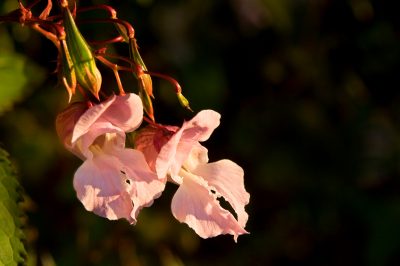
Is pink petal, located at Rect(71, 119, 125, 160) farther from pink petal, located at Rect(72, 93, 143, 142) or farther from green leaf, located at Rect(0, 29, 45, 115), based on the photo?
green leaf, located at Rect(0, 29, 45, 115)

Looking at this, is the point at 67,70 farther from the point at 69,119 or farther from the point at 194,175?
the point at 194,175

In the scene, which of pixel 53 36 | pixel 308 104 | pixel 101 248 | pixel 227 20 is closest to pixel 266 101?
pixel 308 104

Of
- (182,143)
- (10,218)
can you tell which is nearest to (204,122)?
(182,143)

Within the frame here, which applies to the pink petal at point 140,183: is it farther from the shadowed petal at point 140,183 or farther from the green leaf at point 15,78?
the green leaf at point 15,78

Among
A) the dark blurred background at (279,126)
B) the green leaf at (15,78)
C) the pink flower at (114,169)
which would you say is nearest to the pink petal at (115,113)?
the pink flower at (114,169)

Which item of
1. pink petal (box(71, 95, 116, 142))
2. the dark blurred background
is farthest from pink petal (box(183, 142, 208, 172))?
the dark blurred background
